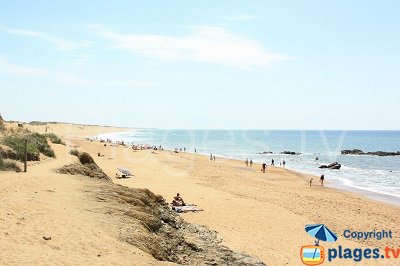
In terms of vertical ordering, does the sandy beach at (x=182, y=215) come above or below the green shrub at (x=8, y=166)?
below

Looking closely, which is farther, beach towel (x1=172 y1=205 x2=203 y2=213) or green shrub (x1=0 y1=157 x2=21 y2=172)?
beach towel (x1=172 y1=205 x2=203 y2=213)

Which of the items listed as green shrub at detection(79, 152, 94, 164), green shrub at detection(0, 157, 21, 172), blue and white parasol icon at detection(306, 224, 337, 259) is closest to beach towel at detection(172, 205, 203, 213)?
green shrub at detection(79, 152, 94, 164)

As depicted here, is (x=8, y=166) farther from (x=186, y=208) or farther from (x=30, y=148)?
(x=186, y=208)

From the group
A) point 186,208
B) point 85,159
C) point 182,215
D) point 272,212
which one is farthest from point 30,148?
point 272,212

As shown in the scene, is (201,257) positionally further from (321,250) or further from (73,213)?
(321,250)

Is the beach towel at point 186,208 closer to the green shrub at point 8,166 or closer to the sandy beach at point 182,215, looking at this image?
the sandy beach at point 182,215

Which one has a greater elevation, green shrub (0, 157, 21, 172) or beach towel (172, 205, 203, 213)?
green shrub (0, 157, 21, 172)

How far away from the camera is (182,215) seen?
19000 mm

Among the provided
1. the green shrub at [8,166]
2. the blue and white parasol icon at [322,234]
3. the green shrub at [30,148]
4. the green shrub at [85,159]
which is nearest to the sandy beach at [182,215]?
the green shrub at [30,148]

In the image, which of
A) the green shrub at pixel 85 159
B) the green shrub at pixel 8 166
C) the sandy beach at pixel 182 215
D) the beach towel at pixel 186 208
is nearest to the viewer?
the sandy beach at pixel 182 215

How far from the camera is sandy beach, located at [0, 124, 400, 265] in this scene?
29.7 feet

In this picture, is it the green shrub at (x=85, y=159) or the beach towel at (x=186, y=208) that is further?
the green shrub at (x=85, y=159)

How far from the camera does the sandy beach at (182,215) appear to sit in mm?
9062

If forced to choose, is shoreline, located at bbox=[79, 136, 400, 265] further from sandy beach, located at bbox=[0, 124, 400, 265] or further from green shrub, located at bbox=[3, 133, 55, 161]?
green shrub, located at bbox=[3, 133, 55, 161]
